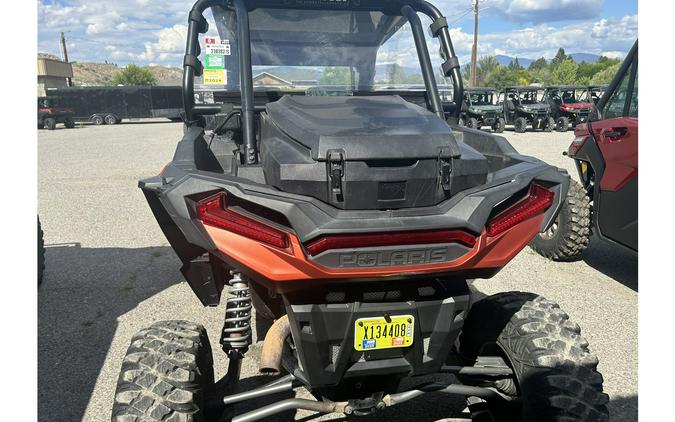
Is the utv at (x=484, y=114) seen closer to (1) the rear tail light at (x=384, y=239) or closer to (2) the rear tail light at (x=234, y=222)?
(1) the rear tail light at (x=384, y=239)

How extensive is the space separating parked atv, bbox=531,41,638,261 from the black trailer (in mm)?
30841

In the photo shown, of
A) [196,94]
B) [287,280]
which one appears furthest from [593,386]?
[196,94]

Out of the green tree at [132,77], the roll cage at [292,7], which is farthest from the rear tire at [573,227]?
the green tree at [132,77]

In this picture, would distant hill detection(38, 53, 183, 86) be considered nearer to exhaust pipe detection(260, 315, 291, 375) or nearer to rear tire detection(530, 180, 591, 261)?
rear tire detection(530, 180, 591, 261)

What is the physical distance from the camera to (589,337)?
389 cm

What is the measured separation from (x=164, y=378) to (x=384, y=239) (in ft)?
3.40

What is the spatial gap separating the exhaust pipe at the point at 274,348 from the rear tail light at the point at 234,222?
0.51 metres

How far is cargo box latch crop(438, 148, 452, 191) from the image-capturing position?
2.02 metres

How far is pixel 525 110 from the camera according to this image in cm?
2400

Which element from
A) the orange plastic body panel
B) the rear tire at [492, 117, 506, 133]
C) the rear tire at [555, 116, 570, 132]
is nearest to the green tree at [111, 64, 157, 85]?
the rear tire at [492, 117, 506, 133]

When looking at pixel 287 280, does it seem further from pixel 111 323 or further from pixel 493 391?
pixel 111 323

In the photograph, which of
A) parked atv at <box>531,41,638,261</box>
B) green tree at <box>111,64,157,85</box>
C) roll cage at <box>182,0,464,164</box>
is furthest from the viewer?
green tree at <box>111,64,157,85</box>

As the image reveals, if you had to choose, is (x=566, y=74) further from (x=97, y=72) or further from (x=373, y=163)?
(x=97, y=72)

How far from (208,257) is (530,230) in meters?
1.47
